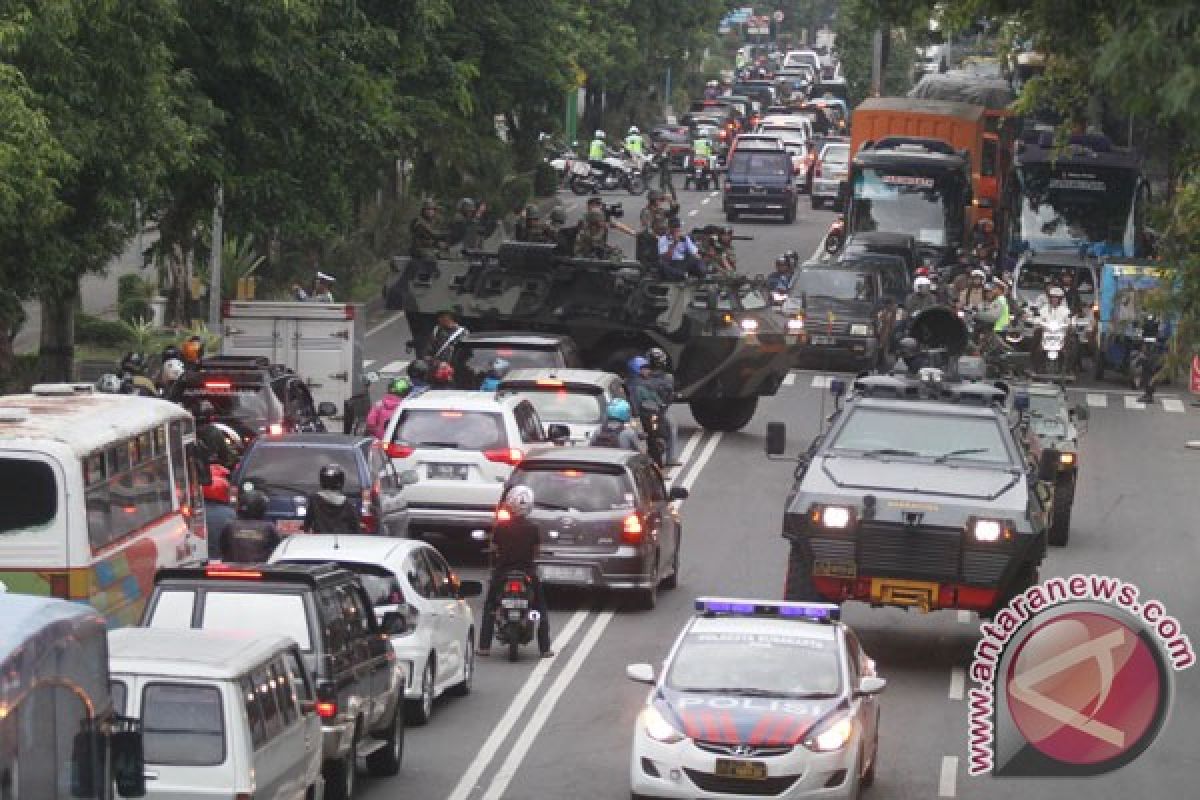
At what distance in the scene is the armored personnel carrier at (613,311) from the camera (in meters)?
37.2

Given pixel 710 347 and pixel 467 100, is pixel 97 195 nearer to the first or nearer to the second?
pixel 710 347

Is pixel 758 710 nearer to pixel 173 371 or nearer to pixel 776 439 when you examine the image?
pixel 776 439

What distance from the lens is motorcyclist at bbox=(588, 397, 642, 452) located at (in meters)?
29.7

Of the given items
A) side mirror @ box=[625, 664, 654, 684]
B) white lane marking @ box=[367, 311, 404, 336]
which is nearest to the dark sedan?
side mirror @ box=[625, 664, 654, 684]

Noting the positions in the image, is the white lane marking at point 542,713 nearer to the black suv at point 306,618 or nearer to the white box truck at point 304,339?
the black suv at point 306,618

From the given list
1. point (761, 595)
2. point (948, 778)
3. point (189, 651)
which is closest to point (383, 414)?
point (761, 595)

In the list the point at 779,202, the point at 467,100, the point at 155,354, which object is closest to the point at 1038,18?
the point at 155,354

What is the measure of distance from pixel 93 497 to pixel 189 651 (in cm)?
522

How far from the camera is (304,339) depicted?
34812mm

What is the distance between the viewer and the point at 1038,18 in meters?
15.1

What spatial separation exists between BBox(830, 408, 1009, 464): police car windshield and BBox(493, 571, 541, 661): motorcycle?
2.87 m

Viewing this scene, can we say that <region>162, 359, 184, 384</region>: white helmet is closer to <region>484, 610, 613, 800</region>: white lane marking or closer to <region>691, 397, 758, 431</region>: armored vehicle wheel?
<region>484, 610, 613, 800</region>: white lane marking

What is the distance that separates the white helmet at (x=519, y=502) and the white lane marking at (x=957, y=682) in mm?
3756

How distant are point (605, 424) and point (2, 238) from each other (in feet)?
22.1
